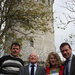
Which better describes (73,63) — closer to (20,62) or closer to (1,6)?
(20,62)

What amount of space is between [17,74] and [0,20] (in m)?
14.5

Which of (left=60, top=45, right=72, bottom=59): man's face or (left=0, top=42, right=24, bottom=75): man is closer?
(left=60, top=45, right=72, bottom=59): man's face

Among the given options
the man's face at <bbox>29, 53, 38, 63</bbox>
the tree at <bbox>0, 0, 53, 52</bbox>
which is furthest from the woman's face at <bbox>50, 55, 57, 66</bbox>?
the tree at <bbox>0, 0, 53, 52</bbox>

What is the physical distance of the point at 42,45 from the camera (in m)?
45.0

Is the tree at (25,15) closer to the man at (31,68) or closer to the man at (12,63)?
the man at (12,63)

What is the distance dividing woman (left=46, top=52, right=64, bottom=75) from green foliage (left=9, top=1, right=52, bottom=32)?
14.5 m

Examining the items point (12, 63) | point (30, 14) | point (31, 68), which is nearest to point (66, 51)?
point (31, 68)

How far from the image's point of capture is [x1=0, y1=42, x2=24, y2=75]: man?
8.18m

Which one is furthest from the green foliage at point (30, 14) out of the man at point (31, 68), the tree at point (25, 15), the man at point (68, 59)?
the man at point (68, 59)

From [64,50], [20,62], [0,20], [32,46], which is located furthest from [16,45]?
[32,46]

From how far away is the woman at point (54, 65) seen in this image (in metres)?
8.07

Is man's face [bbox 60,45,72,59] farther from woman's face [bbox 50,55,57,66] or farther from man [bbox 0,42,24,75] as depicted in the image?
man [bbox 0,42,24,75]

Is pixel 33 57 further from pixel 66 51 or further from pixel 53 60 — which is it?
pixel 66 51

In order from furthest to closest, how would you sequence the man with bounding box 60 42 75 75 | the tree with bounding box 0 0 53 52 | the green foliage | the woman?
the green foliage, the tree with bounding box 0 0 53 52, the woman, the man with bounding box 60 42 75 75
